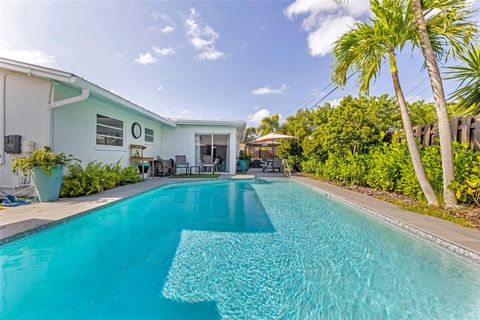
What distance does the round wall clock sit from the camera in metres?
9.62

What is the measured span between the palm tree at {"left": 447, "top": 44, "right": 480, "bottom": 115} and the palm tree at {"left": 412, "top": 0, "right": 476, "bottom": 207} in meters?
0.28

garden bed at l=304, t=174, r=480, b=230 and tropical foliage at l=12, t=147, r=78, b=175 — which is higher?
tropical foliage at l=12, t=147, r=78, b=175

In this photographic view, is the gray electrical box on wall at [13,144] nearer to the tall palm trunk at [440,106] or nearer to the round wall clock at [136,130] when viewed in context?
the round wall clock at [136,130]

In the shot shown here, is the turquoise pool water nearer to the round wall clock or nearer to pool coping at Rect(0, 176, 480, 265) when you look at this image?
pool coping at Rect(0, 176, 480, 265)

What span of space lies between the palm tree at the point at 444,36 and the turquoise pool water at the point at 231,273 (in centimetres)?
182

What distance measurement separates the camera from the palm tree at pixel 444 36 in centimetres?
402

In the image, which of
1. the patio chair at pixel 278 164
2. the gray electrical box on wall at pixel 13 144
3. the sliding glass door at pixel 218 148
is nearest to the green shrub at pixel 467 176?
the patio chair at pixel 278 164

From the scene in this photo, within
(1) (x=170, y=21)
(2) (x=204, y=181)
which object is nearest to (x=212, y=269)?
(2) (x=204, y=181)

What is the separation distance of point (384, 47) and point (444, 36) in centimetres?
117

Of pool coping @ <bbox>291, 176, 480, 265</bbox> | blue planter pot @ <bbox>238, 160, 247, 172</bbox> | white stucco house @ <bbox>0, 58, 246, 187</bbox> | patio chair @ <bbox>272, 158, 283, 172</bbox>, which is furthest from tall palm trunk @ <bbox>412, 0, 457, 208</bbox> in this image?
blue planter pot @ <bbox>238, 160, 247, 172</bbox>

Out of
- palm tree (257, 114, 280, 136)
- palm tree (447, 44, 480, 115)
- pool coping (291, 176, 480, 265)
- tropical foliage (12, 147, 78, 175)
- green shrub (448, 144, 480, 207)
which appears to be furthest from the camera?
palm tree (257, 114, 280, 136)

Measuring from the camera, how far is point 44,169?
15.5 ft

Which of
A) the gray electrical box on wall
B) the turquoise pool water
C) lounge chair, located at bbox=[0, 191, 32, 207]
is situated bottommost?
the turquoise pool water

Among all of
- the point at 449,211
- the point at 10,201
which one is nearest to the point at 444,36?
the point at 449,211
